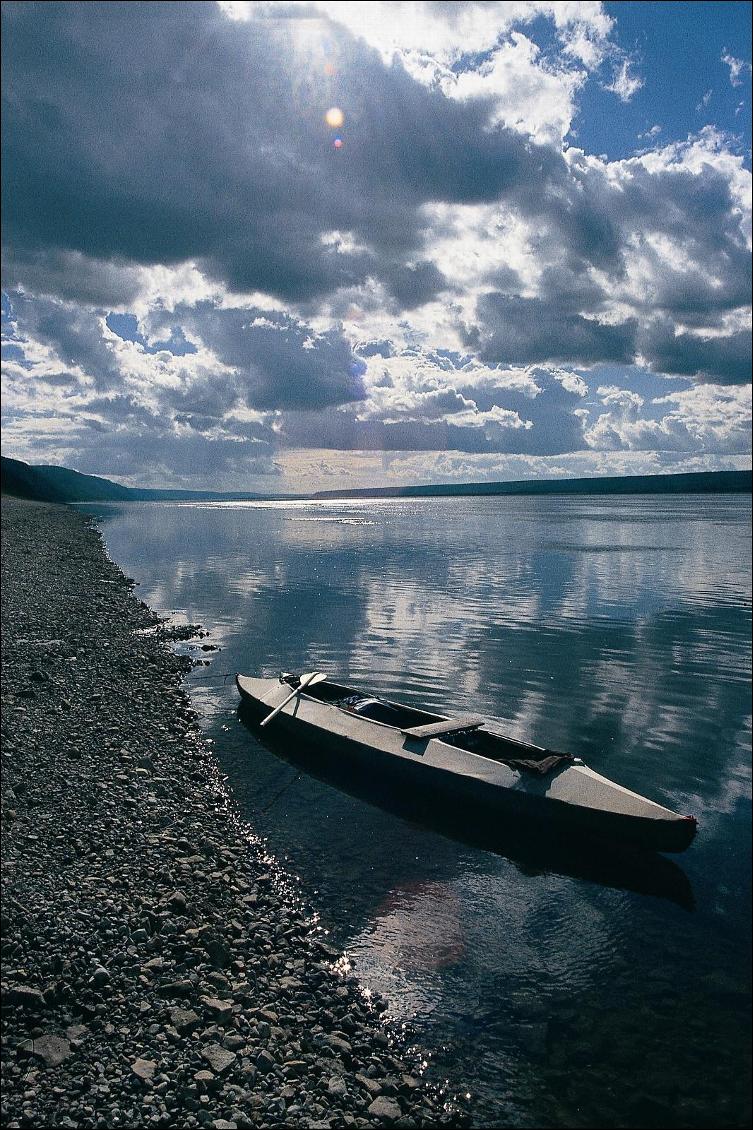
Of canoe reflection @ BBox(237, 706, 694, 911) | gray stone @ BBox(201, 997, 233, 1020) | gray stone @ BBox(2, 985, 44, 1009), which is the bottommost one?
canoe reflection @ BBox(237, 706, 694, 911)

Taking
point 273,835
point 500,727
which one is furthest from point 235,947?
point 500,727

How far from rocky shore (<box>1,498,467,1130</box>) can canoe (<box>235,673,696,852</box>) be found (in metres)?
3.76

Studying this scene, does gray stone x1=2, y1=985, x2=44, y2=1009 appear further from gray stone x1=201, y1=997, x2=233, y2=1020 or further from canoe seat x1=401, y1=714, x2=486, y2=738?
canoe seat x1=401, y1=714, x2=486, y2=738

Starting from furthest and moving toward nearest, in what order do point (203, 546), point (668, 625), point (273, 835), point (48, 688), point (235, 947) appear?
point (203, 546), point (668, 625), point (48, 688), point (273, 835), point (235, 947)

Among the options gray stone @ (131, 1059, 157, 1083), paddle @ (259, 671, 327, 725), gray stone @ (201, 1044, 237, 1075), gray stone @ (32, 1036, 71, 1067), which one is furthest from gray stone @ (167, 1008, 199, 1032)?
paddle @ (259, 671, 327, 725)

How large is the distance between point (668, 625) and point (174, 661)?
27847mm

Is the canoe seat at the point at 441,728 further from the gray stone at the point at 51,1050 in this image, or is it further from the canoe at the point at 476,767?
the gray stone at the point at 51,1050

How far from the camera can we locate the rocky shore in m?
7.39

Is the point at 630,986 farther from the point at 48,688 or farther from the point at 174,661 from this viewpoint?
the point at 174,661

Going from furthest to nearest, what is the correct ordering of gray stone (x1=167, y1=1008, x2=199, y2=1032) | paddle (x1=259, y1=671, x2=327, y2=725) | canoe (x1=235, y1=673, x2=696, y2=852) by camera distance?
paddle (x1=259, y1=671, x2=327, y2=725), canoe (x1=235, y1=673, x2=696, y2=852), gray stone (x1=167, y1=1008, x2=199, y2=1032)

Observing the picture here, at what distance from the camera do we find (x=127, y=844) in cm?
1262

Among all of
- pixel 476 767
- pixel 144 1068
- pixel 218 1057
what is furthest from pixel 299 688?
pixel 144 1068

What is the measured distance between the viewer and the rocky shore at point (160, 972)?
24.3 ft

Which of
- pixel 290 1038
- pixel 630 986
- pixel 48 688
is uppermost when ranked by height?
pixel 48 688
